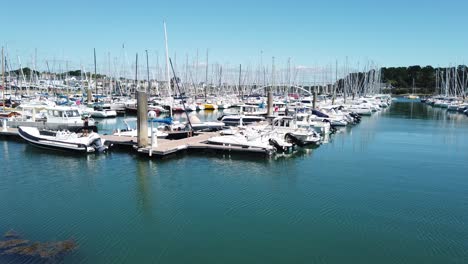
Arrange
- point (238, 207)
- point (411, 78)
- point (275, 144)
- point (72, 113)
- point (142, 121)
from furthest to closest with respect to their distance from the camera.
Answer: point (411, 78) → point (72, 113) → point (275, 144) → point (142, 121) → point (238, 207)

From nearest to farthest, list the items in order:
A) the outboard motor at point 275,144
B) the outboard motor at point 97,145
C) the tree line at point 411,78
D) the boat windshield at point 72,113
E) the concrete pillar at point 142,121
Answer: the concrete pillar at point 142,121 < the outboard motor at point 97,145 < the outboard motor at point 275,144 < the boat windshield at point 72,113 < the tree line at point 411,78

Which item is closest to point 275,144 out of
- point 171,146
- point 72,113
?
point 171,146

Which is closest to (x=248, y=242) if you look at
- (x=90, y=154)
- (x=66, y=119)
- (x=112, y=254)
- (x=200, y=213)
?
(x=200, y=213)

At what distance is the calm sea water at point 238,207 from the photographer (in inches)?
537

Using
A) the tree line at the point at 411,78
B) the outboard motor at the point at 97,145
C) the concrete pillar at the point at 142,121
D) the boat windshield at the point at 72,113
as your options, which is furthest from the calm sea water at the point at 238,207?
the tree line at the point at 411,78

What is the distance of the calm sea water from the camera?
13.6 m

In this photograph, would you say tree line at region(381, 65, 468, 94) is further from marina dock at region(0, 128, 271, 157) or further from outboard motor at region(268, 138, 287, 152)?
marina dock at region(0, 128, 271, 157)

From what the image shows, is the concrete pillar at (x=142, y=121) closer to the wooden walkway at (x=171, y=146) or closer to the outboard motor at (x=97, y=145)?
the wooden walkway at (x=171, y=146)

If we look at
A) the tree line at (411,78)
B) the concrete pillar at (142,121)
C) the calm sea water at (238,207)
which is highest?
the tree line at (411,78)

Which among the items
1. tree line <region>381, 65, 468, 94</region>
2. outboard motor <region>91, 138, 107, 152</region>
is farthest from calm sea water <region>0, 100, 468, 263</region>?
tree line <region>381, 65, 468, 94</region>

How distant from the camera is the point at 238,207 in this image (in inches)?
707

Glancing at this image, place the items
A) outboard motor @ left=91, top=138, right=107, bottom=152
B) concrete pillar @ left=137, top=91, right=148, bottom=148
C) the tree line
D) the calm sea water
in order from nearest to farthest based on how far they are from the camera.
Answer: the calm sea water < concrete pillar @ left=137, top=91, right=148, bottom=148 < outboard motor @ left=91, top=138, right=107, bottom=152 < the tree line

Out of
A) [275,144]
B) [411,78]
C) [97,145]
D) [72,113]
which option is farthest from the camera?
[411,78]

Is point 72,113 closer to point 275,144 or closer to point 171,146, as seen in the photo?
point 171,146
